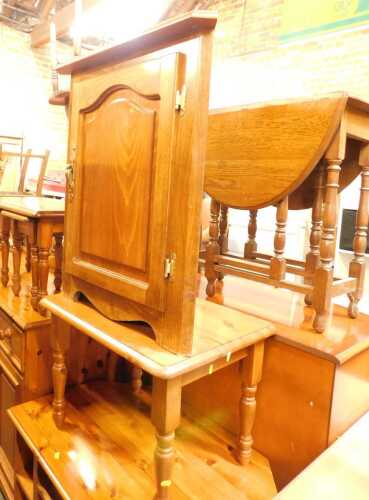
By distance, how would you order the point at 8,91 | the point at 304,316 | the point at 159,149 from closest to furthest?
the point at 159,149
the point at 304,316
the point at 8,91

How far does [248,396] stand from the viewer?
1.21 metres

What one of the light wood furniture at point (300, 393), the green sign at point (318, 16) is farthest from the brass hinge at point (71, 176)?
the green sign at point (318, 16)

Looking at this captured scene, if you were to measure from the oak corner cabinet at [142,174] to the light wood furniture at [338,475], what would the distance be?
463 millimetres

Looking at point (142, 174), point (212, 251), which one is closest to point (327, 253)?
point (212, 251)

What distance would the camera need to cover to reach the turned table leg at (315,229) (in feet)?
5.08

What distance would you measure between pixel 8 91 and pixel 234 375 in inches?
255

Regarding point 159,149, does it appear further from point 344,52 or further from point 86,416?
point 344,52

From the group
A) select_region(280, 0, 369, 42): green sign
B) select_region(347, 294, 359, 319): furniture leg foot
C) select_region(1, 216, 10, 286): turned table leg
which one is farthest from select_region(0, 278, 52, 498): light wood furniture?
select_region(280, 0, 369, 42): green sign

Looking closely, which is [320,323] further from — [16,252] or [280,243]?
[16,252]

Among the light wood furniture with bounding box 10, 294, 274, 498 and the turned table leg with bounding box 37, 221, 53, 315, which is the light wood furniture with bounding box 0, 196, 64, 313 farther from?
the light wood furniture with bounding box 10, 294, 274, 498

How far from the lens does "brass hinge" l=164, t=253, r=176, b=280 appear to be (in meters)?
0.89

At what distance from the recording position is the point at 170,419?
0.91 meters

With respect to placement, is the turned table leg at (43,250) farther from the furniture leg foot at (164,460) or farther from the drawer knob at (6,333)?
the furniture leg foot at (164,460)

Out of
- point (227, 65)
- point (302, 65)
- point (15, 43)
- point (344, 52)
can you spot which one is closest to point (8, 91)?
point (15, 43)
